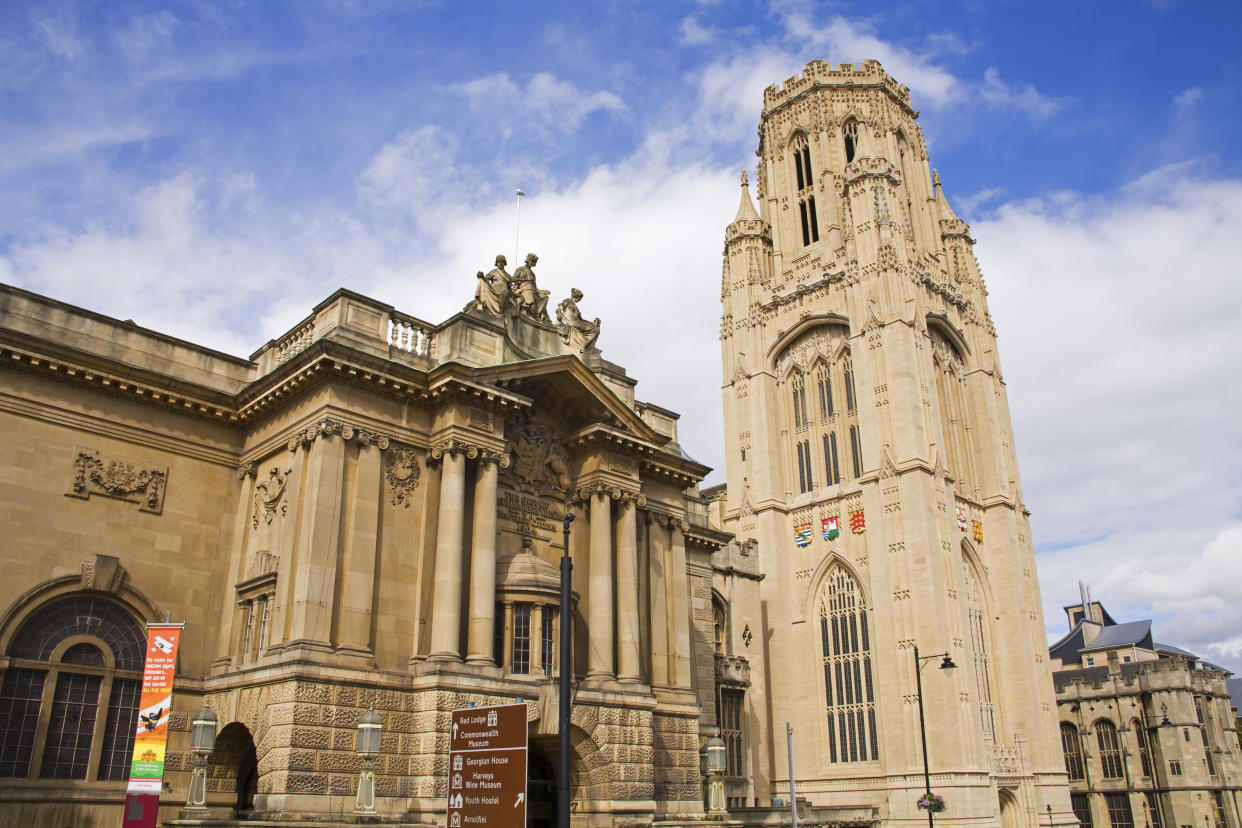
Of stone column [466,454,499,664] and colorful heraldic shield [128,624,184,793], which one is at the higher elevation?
stone column [466,454,499,664]

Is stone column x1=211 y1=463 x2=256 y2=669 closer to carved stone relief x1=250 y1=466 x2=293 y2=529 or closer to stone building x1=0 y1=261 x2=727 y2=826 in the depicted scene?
stone building x1=0 y1=261 x2=727 y2=826

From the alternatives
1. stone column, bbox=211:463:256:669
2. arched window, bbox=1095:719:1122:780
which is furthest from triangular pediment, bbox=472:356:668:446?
arched window, bbox=1095:719:1122:780

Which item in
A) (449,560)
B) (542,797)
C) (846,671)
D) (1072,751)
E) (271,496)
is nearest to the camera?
(449,560)

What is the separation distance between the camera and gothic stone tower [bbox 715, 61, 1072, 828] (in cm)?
5116

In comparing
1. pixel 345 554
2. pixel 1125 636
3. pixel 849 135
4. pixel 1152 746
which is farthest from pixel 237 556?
pixel 1125 636

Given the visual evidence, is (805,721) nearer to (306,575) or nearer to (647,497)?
(647,497)

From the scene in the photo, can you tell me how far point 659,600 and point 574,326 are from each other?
30.1ft

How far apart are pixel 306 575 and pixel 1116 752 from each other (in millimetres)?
70673

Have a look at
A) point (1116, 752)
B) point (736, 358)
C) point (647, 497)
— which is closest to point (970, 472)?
point (736, 358)

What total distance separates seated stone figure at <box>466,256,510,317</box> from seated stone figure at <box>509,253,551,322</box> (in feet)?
1.29

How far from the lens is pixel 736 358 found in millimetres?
66500

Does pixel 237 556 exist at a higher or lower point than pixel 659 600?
higher

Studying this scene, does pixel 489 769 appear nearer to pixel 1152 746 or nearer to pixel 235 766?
pixel 235 766

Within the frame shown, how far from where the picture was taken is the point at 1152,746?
7112 cm
